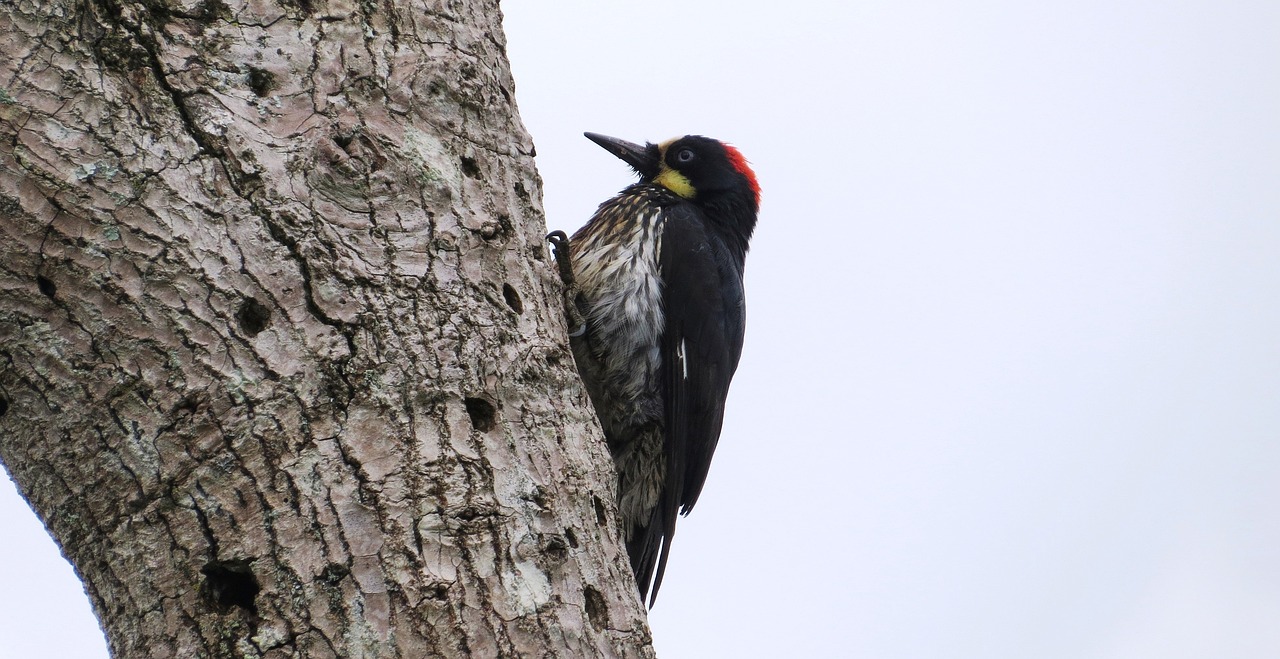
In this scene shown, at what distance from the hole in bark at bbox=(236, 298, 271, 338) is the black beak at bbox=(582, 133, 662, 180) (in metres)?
2.87

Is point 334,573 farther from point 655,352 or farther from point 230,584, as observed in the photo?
point 655,352

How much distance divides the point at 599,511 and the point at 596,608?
24 centimetres

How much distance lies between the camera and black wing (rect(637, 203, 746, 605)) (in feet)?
12.7

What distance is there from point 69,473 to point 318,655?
0.61 meters

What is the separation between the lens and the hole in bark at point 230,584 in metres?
2.01

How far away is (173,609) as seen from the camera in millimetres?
2027

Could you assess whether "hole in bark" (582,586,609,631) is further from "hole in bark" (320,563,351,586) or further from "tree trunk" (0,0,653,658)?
"hole in bark" (320,563,351,586)

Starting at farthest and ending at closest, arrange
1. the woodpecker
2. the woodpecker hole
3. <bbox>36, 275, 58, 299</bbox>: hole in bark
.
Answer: the woodpecker, the woodpecker hole, <bbox>36, 275, 58, 299</bbox>: hole in bark

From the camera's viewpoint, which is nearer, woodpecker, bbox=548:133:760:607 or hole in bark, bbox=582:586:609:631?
hole in bark, bbox=582:586:609:631

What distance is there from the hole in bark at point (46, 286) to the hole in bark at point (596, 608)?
116cm

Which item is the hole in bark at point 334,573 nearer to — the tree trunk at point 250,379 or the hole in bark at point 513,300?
the tree trunk at point 250,379

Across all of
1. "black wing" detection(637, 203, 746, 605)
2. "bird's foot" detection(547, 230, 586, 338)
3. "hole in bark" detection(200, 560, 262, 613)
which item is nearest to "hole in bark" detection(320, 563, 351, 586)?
"hole in bark" detection(200, 560, 262, 613)

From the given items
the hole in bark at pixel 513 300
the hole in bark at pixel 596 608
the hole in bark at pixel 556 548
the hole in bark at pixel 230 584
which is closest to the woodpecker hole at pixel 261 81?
the hole in bark at pixel 513 300

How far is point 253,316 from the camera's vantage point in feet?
7.03
